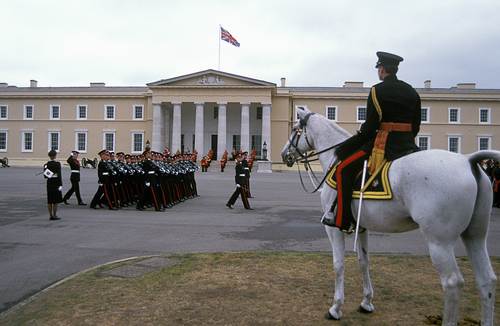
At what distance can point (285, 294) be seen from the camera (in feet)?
19.7

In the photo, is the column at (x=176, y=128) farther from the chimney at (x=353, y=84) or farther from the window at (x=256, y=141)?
the chimney at (x=353, y=84)

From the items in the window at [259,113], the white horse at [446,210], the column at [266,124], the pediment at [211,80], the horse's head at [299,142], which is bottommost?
the white horse at [446,210]

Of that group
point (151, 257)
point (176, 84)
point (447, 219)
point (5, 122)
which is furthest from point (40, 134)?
point (447, 219)

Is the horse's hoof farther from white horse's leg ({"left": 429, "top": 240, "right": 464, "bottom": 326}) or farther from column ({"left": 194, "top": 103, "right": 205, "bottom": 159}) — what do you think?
column ({"left": 194, "top": 103, "right": 205, "bottom": 159})

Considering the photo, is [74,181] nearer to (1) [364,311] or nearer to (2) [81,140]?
(1) [364,311]

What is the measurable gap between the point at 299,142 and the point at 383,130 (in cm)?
141

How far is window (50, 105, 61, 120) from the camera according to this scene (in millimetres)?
70312

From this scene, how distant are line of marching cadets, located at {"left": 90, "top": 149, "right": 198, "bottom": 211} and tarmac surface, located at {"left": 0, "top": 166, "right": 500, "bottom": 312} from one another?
0.60m

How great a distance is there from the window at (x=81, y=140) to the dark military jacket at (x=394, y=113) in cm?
7039

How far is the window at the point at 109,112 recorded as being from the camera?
2751 inches

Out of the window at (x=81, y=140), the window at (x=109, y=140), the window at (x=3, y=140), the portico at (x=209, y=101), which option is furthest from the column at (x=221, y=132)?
the window at (x=3, y=140)

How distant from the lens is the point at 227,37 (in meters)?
58.3

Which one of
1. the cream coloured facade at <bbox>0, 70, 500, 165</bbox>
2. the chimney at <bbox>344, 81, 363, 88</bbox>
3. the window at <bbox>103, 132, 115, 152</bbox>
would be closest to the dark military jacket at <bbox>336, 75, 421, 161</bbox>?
the cream coloured facade at <bbox>0, 70, 500, 165</bbox>

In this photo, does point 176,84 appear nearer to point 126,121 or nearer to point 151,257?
point 126,121
